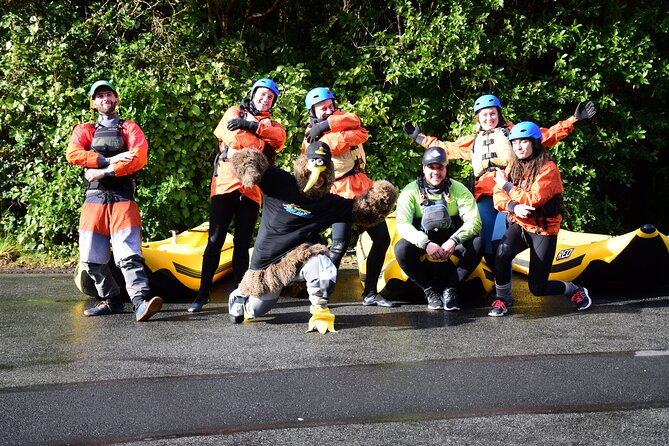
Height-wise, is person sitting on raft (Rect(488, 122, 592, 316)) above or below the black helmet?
below

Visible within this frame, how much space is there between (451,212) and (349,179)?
95cm

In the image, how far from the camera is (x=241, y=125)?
734 cm

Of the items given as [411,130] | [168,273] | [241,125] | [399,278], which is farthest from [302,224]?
[411,130]

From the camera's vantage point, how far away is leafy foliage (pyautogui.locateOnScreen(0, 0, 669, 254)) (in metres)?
10.6

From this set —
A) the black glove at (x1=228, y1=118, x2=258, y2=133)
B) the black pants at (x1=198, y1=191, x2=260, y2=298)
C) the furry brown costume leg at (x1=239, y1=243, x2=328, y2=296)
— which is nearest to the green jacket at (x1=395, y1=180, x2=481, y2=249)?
the furry brown costume leg at (x1=239, y1=243, x2=328, y2=296)

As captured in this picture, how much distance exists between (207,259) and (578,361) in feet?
10.9

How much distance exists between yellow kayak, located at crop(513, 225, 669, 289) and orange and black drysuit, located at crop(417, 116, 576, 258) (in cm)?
91

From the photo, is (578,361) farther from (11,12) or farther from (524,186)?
(11,12)

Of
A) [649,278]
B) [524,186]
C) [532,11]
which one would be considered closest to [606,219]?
[532,11]

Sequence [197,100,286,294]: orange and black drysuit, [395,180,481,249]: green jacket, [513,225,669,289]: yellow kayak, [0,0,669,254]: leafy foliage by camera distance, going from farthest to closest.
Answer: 1. [0,0,669,254]: leafy foliage
2. [513,225,669,289]: yellow kayak
3. [395,180,481,249]: green jacket
4. [197,100,286,294]: orange and black drysuit

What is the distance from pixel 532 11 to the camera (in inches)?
458

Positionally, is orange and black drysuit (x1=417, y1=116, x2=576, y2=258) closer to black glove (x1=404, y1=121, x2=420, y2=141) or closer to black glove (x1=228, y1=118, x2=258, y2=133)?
black glove (x1=404, y1=121, x2=420, y2=141)

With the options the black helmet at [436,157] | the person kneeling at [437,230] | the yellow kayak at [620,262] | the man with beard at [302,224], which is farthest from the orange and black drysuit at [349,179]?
the yellow kayak at [620,262]

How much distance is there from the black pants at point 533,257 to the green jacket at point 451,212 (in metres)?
0.30
